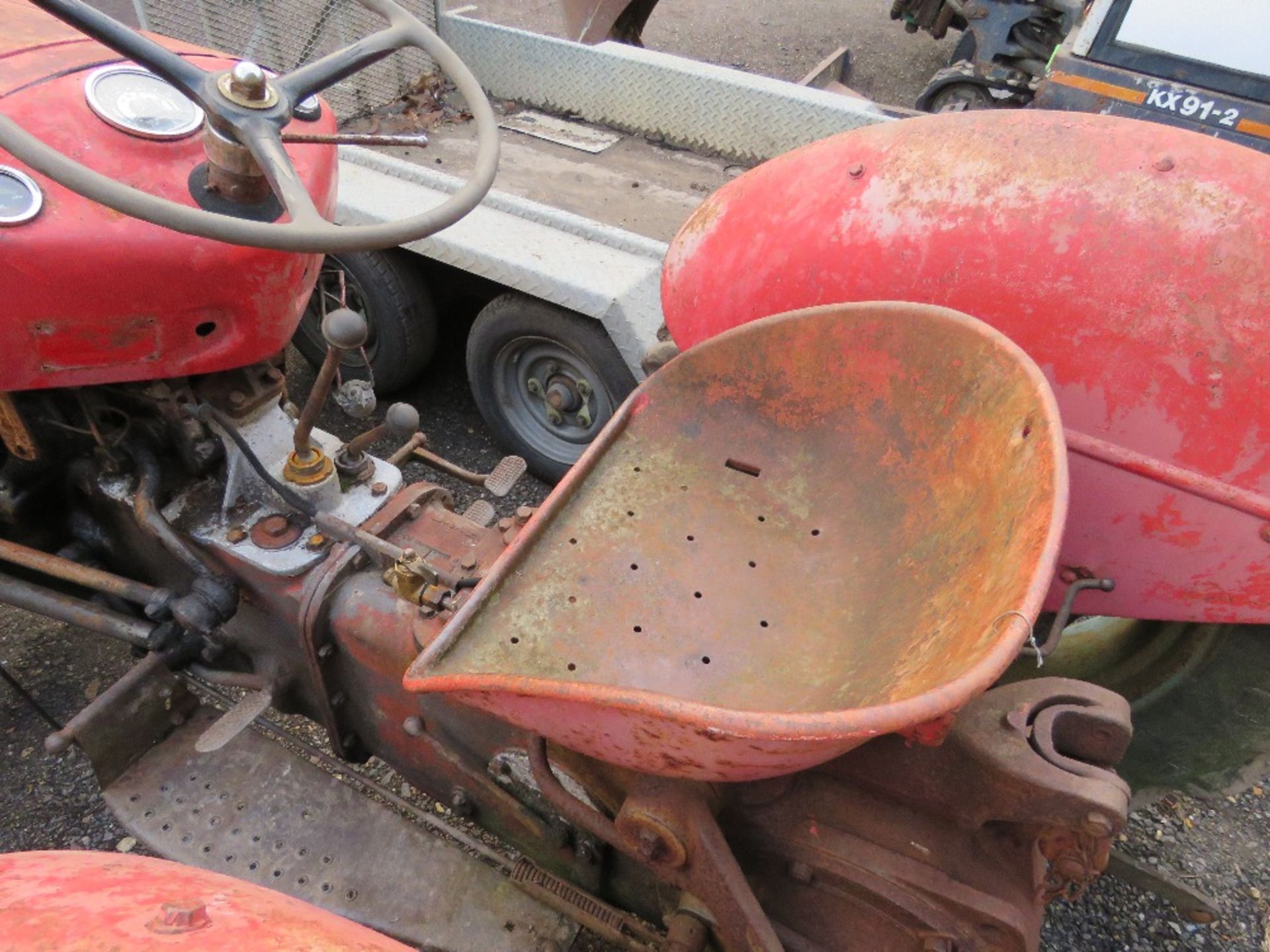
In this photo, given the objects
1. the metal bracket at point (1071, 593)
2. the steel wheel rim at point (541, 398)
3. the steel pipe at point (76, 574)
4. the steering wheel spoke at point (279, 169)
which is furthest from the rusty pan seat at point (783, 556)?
the steel wheel rim at point (541, 398)

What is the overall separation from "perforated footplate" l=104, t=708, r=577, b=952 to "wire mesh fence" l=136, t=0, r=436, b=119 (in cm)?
235

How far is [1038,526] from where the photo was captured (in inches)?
36.7

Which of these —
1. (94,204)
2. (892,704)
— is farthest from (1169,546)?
(94,204)

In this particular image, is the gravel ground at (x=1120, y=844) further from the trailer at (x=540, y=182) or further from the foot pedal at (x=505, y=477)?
the trailer at (x=540, y=182)

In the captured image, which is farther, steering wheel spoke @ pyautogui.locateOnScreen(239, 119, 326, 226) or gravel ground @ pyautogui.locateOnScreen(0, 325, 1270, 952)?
gravel ground @ pyautogui.locateOnScreen(0, 325, 1270, 952)

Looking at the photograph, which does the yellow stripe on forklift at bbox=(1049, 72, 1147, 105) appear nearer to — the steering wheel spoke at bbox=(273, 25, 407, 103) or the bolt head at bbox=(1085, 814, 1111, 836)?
the steering wheel spoke at bbox=(273, 25, 407, 103)

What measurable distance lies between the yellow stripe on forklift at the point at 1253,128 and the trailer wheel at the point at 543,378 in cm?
312

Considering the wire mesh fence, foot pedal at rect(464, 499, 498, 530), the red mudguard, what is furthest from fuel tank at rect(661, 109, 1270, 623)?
the wire mesh fence

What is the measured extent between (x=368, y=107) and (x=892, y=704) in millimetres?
3686

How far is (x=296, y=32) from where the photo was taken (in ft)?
10.7

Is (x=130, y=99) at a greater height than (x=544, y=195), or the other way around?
(x=130, y=99)

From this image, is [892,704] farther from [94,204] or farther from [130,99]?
[130,99]

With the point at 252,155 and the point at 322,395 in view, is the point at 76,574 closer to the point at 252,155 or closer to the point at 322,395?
the point at 322,395

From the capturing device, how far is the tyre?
2854 millimetres
